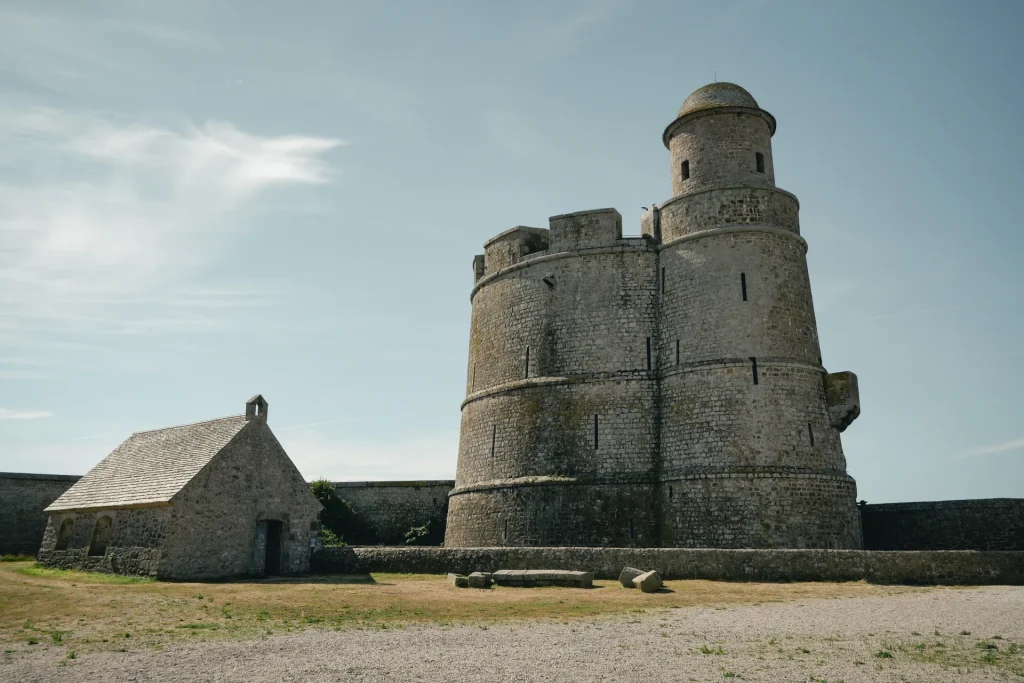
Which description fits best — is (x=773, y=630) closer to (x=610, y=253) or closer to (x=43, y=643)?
(x=43, y=643)

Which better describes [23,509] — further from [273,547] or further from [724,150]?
[724,150]

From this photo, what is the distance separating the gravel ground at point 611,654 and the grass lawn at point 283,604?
3.43ft

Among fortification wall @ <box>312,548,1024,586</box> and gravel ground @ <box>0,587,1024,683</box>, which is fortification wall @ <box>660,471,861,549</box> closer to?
fortification wall @ <box>312,548,1024,586</box>

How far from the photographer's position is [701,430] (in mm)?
21625

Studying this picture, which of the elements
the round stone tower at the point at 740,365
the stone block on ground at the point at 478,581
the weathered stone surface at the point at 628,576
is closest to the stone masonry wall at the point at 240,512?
the stone block on ground at the point at 478,581

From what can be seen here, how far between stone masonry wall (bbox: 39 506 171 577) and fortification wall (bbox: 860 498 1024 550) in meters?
20.3

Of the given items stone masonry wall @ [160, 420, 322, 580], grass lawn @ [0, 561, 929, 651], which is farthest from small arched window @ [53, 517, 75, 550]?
stone masonry wall @ [160, 420, 322, 580]

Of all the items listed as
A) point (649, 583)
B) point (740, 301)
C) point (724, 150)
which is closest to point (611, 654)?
point (649, 583)

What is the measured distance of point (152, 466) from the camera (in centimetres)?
2192

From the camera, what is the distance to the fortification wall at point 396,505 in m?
30.7

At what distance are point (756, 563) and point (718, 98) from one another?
1485cm

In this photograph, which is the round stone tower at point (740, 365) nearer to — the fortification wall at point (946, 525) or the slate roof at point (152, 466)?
the fortification wall at point (946, 525)

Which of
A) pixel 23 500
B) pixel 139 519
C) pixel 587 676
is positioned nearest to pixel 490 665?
pixel 587 676

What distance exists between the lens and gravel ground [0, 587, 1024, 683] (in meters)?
7.84
